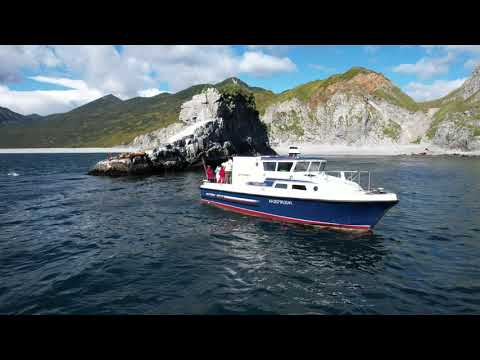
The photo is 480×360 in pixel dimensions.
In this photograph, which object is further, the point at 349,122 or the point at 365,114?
the point at 349,122

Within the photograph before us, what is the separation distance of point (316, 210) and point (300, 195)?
160cm

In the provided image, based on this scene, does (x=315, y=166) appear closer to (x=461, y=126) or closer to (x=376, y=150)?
(x=376, y=150)

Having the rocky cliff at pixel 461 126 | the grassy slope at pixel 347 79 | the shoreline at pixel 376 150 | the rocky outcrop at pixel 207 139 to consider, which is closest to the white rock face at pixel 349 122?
the shoreline at pixel 376 150

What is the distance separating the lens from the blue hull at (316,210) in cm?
1989

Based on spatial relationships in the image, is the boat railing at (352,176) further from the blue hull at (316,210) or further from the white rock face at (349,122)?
the white rock face at (349,122)

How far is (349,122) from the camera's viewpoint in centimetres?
15500

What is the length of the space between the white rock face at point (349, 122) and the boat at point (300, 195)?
452ft

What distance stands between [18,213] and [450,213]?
38250mm

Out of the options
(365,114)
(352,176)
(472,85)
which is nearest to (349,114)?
(365,114)

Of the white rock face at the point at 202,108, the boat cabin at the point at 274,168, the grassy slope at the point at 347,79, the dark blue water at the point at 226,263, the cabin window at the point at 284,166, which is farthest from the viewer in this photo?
the grassy slope at the point at 347,79

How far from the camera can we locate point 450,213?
25.0m

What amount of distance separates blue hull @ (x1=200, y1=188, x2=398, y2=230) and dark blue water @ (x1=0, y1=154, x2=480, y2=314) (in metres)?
1.05
